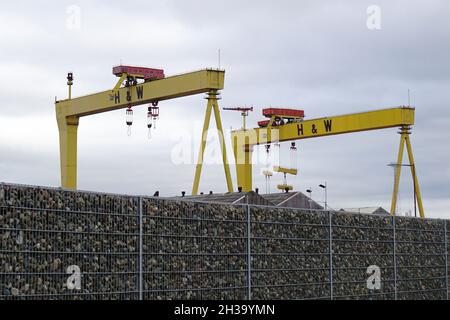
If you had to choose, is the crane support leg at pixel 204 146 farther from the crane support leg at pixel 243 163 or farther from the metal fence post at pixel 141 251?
the metal fence post at pixel 141 251

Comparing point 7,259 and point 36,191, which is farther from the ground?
point 36,191

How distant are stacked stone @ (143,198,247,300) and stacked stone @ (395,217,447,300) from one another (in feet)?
20.5

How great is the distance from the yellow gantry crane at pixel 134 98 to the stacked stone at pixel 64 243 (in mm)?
27602

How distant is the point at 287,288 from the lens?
1852 centimetres

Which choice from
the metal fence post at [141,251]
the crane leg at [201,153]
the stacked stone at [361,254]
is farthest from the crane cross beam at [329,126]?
the metal fence post at [141,251]

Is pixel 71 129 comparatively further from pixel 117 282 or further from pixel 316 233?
pixel 117 282

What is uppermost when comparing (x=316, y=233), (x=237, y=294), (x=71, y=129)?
(x=71, y=129)

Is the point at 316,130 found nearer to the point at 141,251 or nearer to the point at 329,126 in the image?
the point at 329,126

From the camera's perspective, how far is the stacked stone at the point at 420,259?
22.5 m

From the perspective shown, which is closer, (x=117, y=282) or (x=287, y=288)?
(x=117, y=282)

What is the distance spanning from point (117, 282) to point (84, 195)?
150 cm

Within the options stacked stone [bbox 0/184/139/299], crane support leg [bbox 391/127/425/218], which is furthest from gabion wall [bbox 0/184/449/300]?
crane support leg [bbox 391/127/425/218]

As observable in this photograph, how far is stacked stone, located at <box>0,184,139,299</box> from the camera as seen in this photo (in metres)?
13.2

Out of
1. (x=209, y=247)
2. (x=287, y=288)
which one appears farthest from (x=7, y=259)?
(x=287, y=288)
